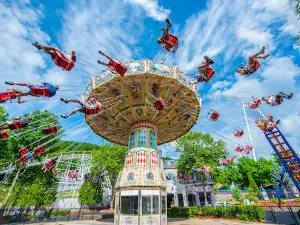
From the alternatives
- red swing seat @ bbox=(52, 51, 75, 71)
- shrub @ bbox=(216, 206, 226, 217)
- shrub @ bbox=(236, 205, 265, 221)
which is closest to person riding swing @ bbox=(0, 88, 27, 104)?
red swing seat @ bbox=(52, 51, 75, 71)

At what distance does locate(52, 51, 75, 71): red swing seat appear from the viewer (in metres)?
9.41

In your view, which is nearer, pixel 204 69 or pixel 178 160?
pixel 204 69

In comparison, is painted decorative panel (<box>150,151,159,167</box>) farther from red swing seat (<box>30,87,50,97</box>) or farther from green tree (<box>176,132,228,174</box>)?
green tree (<box>176,132,228,174</box>)

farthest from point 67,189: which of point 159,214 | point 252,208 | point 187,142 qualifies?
point 252,208

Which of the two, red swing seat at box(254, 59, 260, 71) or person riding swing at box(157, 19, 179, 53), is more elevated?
person riding swing at box(157, 19, 179, 53)

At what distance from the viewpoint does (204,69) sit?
12008 mm

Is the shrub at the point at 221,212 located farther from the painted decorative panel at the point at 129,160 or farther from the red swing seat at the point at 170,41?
the red swing seat at the point at 170,41

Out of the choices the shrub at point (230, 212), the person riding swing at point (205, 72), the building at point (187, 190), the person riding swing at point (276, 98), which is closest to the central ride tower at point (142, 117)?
the person riding swing at point (205, 72)

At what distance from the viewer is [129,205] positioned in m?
15.6

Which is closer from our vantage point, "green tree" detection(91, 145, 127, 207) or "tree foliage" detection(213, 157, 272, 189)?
"green tree" detection(91, 145, 127, 207)

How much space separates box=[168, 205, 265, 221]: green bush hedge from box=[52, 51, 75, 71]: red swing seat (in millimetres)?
21984

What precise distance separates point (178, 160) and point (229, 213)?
1255 centimetres

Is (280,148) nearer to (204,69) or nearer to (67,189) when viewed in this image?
(204,69)

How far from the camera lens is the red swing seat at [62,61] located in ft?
30.9
